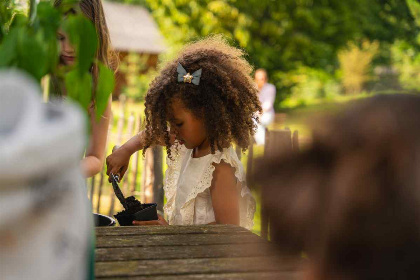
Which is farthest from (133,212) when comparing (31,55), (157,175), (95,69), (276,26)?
(276,26)

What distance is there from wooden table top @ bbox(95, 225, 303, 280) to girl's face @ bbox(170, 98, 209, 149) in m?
0.97

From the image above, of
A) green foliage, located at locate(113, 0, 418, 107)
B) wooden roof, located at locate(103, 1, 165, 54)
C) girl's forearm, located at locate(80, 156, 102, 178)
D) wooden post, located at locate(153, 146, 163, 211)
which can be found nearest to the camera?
girl's forearm, located at locate(80, 156, 102, 178)

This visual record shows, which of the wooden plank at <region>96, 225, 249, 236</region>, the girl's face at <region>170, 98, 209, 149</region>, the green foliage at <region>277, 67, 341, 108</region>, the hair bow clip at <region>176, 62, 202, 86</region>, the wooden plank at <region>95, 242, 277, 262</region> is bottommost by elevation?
the wooden plank at <region>95, 242, 277, 262</region>

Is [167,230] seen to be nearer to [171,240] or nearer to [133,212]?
[171,240]

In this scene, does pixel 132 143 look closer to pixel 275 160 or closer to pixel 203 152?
pixel 203 152

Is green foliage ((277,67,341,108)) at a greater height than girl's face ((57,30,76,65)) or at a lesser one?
greater

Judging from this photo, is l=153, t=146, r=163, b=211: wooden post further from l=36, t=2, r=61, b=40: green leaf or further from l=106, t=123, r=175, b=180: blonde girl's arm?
l=36, t=2, r=61, b=40: green leaf

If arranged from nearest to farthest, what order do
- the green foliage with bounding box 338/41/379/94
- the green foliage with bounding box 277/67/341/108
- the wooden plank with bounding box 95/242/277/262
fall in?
the wooden plank with bounding box 95/242/277/262 < the green foliage with bounding box 277/67/341/108 < the green foliage with bounding box 338/41/379/94

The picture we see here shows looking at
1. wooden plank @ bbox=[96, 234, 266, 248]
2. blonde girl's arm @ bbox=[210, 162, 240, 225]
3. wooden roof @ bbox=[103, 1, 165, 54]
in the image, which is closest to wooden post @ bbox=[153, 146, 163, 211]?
blonde girl's arm @ bbox=[210, 162, 240, 225]

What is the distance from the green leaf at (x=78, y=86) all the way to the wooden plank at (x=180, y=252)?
2.00 ft

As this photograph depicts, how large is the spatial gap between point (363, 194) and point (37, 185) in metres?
0.36

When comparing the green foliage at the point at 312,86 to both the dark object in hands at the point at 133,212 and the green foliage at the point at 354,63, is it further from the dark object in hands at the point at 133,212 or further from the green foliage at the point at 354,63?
the dark object in hands at the point at 133,212

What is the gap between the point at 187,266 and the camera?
1.27m

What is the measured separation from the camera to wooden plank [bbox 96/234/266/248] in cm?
149
